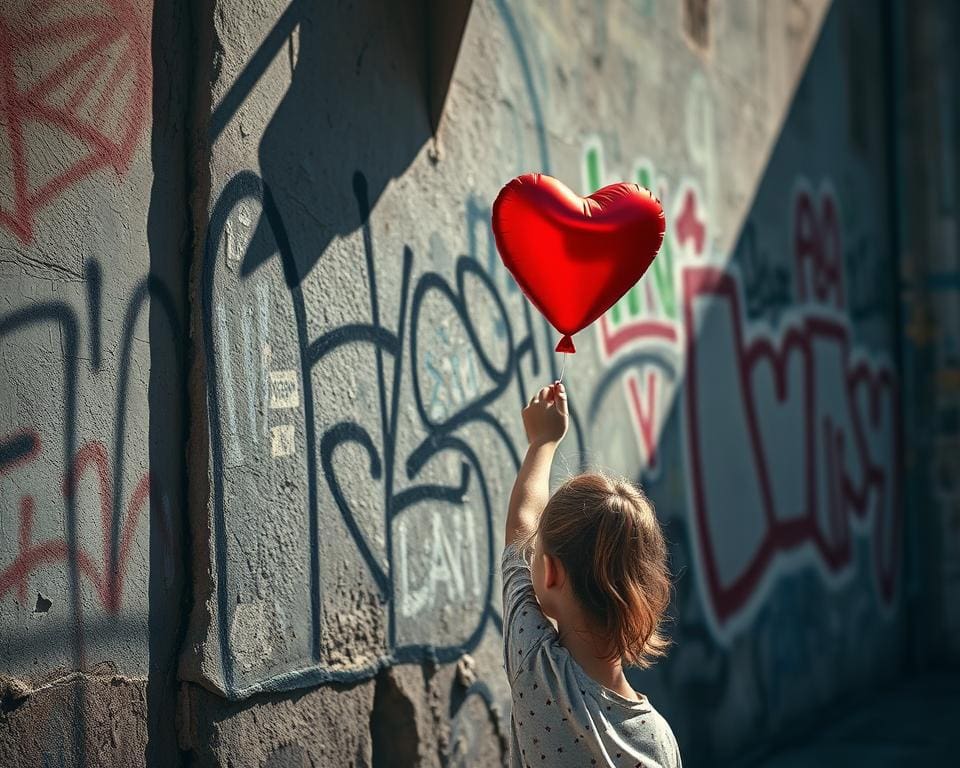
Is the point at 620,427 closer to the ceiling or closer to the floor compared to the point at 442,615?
closer to the ceiling

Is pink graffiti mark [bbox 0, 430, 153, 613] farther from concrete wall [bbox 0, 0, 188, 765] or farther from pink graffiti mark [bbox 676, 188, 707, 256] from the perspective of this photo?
pink graffiti mark [bbox 676, 188, 707, 256]

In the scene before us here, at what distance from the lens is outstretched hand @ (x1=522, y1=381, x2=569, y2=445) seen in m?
2.33

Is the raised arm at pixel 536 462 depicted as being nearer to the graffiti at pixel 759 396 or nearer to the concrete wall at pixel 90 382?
the concrete wall at pixel 90 382

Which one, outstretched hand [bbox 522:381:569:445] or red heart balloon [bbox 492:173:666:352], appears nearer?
outstretched hand [bbox 522:381:569:445]

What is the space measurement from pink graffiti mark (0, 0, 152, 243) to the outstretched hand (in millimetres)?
985

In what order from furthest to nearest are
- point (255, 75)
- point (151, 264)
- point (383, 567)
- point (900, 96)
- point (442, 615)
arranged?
point (900, 96) → point (442, 615) → point (383, 567) → point (255, 75) → point (151, 264)

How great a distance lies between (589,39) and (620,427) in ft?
4.77

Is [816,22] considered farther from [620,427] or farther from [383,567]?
[383,567]

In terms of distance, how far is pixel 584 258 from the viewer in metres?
2.52

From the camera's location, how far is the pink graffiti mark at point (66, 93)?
2.19m

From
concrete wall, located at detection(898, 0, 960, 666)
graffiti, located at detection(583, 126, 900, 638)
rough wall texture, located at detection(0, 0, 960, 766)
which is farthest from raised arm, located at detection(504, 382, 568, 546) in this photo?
concrete wall, located at detection(898, 0, 960, 666)

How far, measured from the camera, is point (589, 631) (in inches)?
80.3

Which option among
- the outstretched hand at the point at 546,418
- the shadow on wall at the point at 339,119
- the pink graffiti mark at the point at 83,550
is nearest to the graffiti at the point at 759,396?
the shadow on wall at the point at 339,119

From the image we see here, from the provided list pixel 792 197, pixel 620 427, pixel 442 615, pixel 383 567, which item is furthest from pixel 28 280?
pixel 792 197
